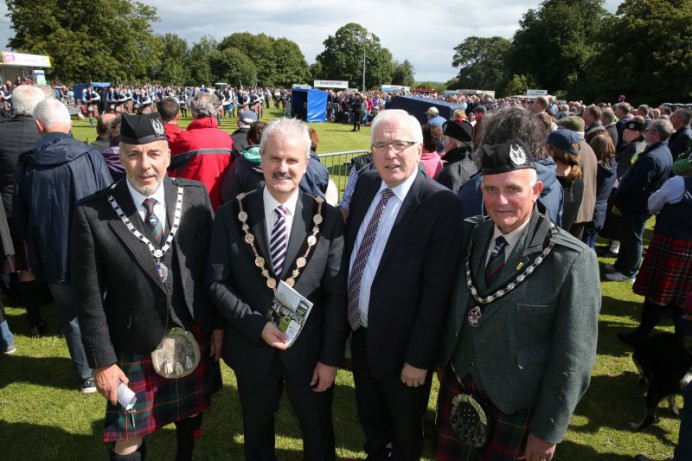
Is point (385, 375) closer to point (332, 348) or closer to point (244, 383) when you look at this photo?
point (332, 348)

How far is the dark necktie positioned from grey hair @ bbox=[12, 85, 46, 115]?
5.01 m

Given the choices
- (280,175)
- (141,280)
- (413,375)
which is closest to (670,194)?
(413,375)

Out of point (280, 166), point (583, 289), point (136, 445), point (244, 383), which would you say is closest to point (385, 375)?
point (244, 383)

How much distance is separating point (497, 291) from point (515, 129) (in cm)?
114

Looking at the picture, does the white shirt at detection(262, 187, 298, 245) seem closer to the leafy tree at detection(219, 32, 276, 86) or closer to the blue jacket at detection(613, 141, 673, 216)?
the blue jacket at detection(613, 141, 673, 216)

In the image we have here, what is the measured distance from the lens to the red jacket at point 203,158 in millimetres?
4434

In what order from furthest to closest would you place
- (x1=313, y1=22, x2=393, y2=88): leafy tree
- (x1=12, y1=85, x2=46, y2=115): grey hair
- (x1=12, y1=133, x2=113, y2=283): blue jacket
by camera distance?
(x1=313, y1=22, x2=393, y2=88): leafy tree, (x1=12, y1=85, x2=46, y2=115): grey hair, (x1=12, y1=133, x2=113, y2=283): blue jacket

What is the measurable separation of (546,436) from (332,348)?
3.80 feet

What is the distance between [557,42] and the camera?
54.5 m

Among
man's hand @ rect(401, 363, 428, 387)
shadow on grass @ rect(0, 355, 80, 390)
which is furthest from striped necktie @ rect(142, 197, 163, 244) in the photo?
shadow on grass @ rect(0, 355, 80, 390)

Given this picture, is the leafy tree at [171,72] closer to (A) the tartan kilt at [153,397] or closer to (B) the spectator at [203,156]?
(B) the spectator at [203,156]

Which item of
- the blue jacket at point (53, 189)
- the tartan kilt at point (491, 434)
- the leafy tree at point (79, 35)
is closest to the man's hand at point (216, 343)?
the tartan kilt at point (491, 434)

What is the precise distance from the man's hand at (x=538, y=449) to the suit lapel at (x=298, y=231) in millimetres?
1512

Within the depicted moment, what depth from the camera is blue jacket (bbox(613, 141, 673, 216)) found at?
5699 mm
